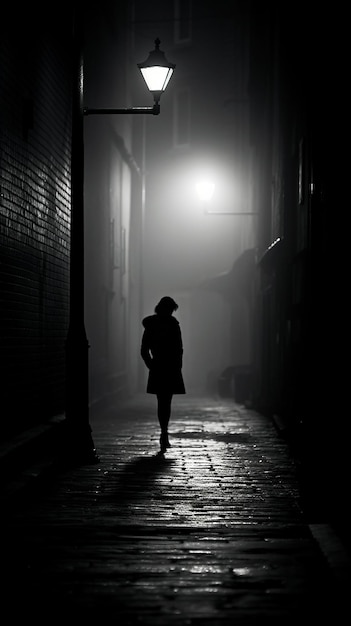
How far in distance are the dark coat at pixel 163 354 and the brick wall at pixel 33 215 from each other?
1.36 metres

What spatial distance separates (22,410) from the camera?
12312 mm

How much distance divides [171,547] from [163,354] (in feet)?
21.0

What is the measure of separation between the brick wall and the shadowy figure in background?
137 centimetres

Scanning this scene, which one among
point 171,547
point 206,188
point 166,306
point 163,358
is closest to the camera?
point 171,547

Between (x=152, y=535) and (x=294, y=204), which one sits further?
(x=294, y=204)

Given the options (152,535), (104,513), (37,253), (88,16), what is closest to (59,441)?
(37,253)

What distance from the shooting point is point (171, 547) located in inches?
287

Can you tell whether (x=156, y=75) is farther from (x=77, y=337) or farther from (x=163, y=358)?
(x=163, y=358)

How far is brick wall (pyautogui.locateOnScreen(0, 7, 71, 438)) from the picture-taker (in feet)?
37.2

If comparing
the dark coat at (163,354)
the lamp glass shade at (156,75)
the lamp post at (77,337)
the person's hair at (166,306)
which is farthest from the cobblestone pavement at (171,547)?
the lamp glass shade at (156,75)

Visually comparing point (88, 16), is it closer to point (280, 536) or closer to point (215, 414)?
point (215, 414)

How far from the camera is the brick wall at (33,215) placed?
37.2 feet

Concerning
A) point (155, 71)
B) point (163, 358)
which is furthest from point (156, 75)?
point (163, 358)

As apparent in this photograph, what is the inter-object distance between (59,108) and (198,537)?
8693 mm
